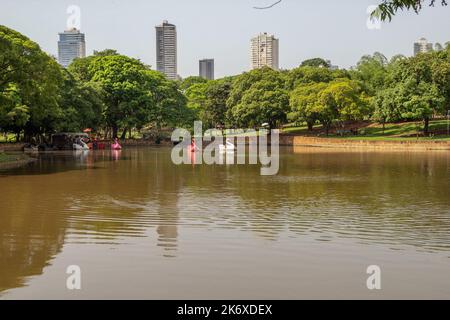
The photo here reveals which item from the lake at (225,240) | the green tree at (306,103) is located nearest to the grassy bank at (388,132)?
the green tree at (306,103)

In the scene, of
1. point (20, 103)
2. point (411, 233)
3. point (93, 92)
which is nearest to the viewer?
point (411, 233)

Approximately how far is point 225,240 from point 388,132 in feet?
227

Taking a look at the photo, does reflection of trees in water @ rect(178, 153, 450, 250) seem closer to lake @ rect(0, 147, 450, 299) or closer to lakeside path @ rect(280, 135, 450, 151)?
lake @ rect(0, 147, 450, 299)

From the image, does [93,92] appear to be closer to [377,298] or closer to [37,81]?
[37,81]

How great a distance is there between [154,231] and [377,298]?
6.17 m

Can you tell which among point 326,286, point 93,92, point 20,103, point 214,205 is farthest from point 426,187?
point 93,92

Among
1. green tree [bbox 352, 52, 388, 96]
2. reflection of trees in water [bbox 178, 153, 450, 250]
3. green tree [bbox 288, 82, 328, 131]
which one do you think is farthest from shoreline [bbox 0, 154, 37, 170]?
green tree [bbox 352, 52, 388, 96]

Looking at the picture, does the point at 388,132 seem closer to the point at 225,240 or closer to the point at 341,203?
the point at 341,203

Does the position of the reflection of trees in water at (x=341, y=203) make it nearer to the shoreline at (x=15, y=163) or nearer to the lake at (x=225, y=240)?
the lake at (x=225, y=240)

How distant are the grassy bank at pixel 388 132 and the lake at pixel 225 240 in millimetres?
48577

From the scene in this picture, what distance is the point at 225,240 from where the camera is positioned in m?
12.3

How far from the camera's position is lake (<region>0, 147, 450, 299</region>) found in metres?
8.87

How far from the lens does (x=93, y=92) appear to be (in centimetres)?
6969

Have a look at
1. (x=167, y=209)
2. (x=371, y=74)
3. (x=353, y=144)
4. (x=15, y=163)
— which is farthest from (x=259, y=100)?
(x=167, y=209)
